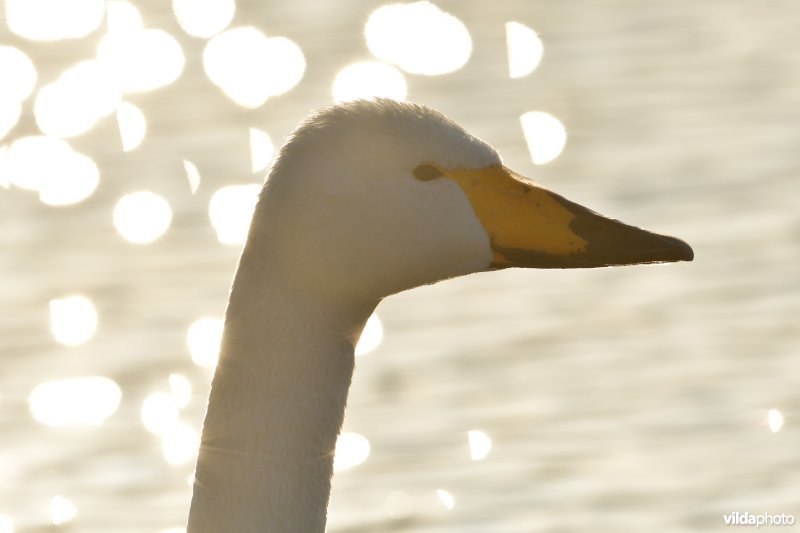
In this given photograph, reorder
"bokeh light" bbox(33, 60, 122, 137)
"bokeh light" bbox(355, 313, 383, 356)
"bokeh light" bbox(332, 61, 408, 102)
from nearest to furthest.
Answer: "bokeh light" bbox(355, 313, 383, 356), "bokeh light" bbox(332, 61, 408, 102), "bokeh light" bbox(33, 60, 122, 137)

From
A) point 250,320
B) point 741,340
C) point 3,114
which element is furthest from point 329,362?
point 3,114

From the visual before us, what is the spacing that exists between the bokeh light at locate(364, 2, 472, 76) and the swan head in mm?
9704

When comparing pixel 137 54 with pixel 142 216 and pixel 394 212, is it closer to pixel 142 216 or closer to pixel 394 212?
pixel 142 216

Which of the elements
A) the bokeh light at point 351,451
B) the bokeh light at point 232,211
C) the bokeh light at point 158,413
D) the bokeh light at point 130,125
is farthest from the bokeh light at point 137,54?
the bokeh light at point 351,451

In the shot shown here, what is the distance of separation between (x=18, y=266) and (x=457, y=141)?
706cm

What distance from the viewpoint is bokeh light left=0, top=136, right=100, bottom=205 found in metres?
13.2

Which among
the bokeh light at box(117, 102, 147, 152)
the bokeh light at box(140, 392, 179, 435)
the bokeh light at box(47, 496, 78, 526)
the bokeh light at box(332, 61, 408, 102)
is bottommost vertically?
the bokeh light at box(47, 496, 78, 526)

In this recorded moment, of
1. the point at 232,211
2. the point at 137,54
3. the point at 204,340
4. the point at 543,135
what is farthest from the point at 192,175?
the point at 137,54

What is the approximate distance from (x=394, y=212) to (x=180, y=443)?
185 inches

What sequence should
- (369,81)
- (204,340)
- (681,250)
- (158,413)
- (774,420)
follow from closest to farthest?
1. (681,250)
2. (774,420)
3. (158,413)
4. (204,340)
5. (369,81)

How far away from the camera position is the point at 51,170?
1374cm

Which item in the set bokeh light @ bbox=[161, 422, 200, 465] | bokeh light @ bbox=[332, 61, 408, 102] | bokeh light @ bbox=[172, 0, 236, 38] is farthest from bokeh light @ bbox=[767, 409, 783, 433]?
bokeh light @ bbox=[172, 0, 236, 38]

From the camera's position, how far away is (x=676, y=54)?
48.9 ft

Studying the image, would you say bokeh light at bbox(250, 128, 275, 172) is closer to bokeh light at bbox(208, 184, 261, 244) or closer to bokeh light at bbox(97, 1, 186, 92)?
bokeh light at bbox(208, 184, 261, 244)
